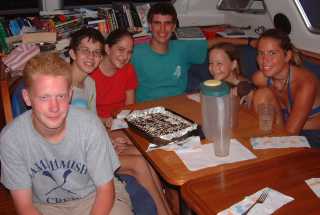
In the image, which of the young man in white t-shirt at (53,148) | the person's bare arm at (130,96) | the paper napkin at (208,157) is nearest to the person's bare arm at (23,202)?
the young man in white t-shirt at (53,148)

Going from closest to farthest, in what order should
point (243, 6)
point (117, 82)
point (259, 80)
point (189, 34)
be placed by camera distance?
point (259, 80) → point (117, 82) → point (189, 34) → point (243, 6)

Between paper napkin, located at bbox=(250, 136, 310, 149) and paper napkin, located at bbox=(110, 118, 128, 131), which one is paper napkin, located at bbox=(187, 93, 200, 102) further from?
paper napkin, located at bbox=(250, 136, 310, 149)

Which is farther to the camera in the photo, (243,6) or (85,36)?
(243,6)

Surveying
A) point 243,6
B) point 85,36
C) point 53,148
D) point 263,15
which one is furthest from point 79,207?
point 243,6

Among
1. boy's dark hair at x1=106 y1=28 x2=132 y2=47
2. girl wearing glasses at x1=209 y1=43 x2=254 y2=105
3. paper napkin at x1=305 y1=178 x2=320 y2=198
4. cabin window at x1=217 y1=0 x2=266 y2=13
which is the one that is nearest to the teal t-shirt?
boy's dark hair at x1=106 y1=28 x2=132 y2=47

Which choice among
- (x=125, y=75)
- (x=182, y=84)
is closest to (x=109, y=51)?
(x=125, y=75)

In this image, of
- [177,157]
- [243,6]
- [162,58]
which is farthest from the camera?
[243,6]

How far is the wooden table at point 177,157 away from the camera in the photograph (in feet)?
4.87

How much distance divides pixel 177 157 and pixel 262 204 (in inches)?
17.8

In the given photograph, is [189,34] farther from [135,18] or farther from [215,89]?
[215,89]

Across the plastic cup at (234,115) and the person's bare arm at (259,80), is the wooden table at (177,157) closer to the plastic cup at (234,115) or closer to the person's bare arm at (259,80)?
the plastic cup at (234,115)

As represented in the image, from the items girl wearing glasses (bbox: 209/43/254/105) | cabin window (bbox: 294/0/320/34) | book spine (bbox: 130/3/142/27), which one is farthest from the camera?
book spine (bbox: 130/3/142/27)

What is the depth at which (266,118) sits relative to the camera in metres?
1.87

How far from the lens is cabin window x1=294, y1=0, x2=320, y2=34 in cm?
305
